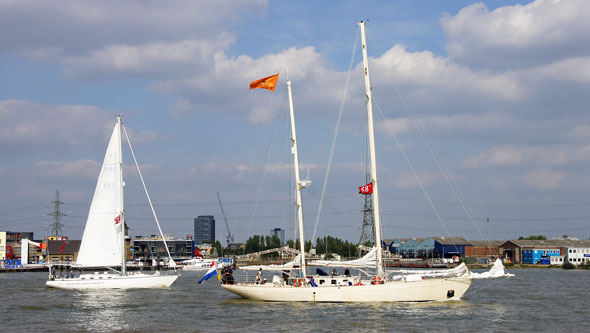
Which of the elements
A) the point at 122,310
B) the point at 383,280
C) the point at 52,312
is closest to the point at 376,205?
the point at 383,280

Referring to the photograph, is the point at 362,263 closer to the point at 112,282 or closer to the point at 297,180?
the point at 297,180

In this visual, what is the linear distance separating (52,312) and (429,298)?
32905 millimetres

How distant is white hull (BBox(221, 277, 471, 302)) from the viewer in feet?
168

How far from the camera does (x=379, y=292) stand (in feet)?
168

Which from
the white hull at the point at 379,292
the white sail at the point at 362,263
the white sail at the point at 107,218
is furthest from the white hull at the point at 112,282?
the white sail at the point at 362,263

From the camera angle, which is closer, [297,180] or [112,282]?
[297,180]

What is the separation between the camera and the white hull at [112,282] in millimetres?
73438

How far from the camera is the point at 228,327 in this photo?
145 ft

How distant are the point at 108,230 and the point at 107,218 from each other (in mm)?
1524

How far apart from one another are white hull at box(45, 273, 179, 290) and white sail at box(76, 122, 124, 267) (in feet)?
8.05

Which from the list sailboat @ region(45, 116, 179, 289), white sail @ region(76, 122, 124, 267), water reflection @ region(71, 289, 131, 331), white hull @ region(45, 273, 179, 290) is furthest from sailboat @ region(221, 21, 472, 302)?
white sail @ region(76, 122, 124, 267)

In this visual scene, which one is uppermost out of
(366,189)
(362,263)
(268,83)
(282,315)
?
(268,83)

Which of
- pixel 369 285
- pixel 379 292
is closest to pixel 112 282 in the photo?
pixel 369 285

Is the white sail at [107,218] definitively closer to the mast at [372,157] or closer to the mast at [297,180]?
the mast at [297,180]
